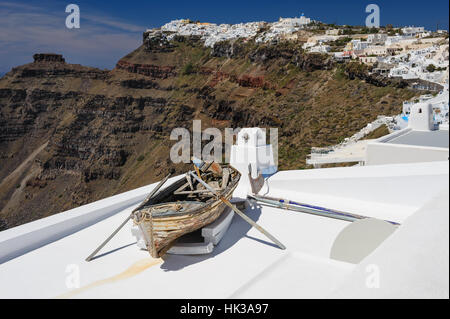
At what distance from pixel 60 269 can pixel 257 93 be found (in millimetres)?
31472

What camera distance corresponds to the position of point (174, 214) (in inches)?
88.3

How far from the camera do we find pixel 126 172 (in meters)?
38.1

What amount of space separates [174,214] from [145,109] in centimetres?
4443

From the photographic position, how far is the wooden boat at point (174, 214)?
2.23m

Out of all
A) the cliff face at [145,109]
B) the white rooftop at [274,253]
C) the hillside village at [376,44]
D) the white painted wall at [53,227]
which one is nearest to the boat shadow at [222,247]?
the white rooftop at [274,253]

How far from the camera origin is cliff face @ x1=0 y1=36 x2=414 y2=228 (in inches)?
943

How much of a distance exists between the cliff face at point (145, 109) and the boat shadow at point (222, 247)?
16095mm

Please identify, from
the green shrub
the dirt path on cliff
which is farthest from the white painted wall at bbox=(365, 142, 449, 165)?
the dirt path on cliff

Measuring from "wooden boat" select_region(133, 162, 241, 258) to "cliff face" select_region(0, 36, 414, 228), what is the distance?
632 inches

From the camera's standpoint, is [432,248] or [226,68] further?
[226,68]

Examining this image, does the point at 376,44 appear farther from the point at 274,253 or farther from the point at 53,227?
the point at 53,227

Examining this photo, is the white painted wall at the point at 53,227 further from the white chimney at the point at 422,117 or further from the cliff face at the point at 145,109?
the cliff face at the point at 145,109
